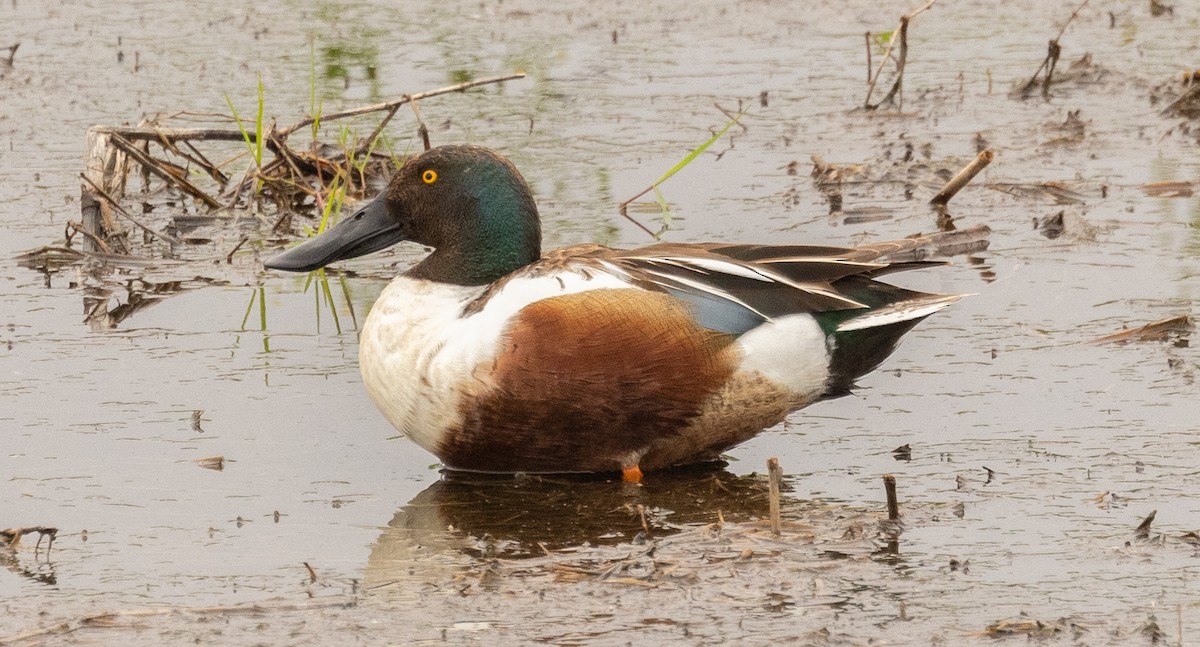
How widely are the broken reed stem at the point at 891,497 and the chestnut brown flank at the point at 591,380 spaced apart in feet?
2.07

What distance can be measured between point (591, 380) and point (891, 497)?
0.80m

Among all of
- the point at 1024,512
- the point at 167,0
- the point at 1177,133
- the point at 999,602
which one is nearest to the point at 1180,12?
the point at 1177,133

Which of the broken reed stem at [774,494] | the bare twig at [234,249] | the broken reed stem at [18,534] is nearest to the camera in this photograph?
the broken reed stem at [774,494]

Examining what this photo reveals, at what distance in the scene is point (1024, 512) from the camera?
4176mm

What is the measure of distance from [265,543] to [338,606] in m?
0.48

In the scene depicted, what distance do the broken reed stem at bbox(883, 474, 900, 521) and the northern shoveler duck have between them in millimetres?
615

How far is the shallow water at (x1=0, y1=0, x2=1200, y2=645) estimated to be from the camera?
3.70 meters

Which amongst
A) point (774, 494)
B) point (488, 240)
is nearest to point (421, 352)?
point (488, 240)

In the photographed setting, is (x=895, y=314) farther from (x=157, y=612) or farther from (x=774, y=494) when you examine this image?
(x=157, y=612)

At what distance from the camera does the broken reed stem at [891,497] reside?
13.0 ft

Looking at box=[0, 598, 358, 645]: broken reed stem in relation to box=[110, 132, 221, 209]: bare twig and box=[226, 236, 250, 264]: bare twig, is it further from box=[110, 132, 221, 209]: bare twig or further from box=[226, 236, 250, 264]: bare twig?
box=[110, 132, 221, 209]: bare twig

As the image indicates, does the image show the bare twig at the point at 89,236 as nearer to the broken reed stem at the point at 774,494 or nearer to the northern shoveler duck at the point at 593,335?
the northern shoveler duck at the point at 593,335

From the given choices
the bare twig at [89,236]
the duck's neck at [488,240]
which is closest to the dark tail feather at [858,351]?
the duck's neck at [488,240]

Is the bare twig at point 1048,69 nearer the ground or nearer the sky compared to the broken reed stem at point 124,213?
nearer the sky
